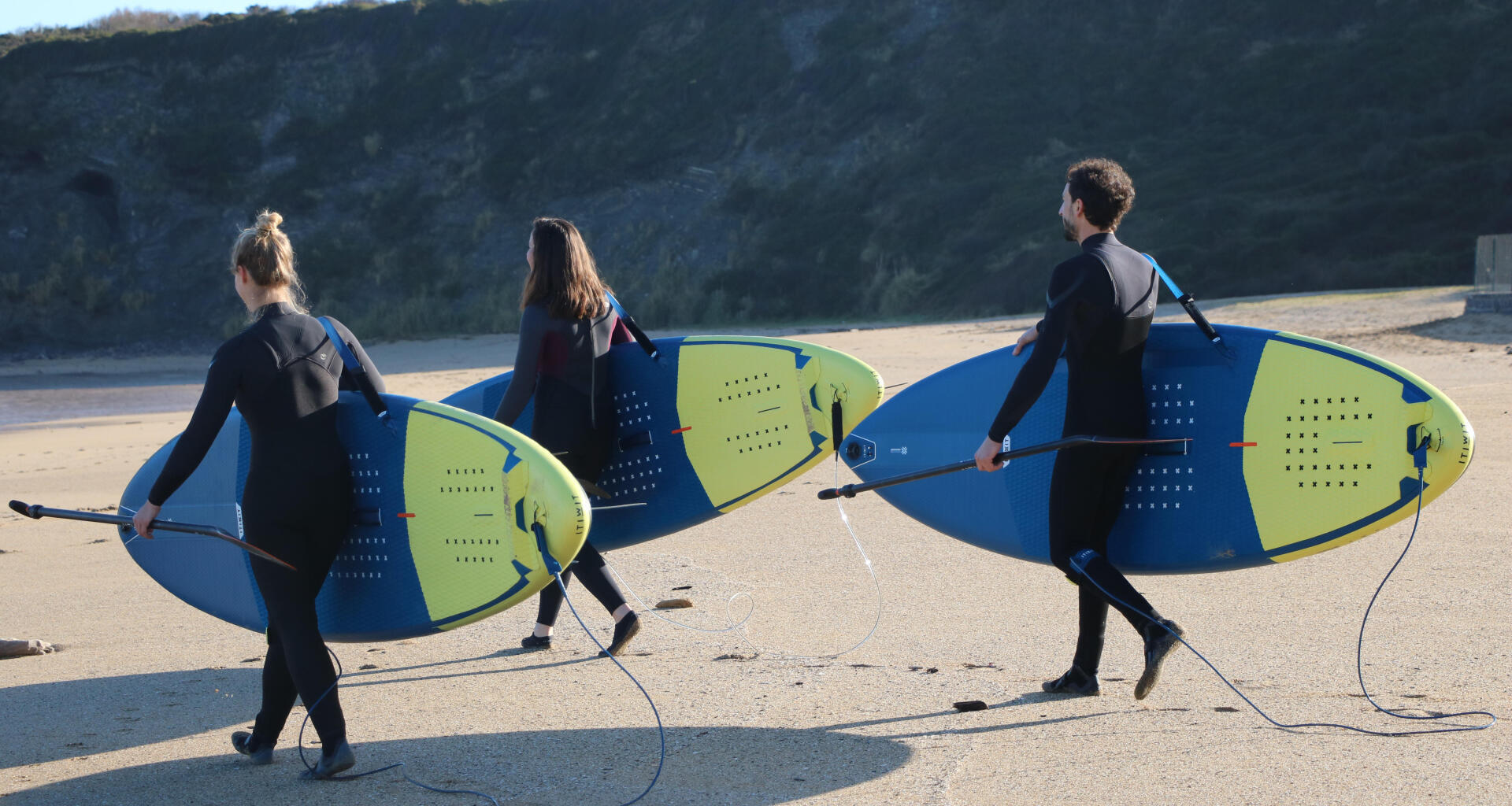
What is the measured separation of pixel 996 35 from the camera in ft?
100

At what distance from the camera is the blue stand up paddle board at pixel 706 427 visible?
481 centimetres

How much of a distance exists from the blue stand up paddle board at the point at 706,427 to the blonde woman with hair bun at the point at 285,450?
5.32 ft

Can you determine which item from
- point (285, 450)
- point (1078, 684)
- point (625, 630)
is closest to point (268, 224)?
point (285, 450)

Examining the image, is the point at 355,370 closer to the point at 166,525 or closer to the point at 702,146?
the point at 166,525

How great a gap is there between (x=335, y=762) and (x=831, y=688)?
146cm

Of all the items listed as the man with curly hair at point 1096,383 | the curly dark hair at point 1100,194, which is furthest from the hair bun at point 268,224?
the curly dark hair at point 1100,194

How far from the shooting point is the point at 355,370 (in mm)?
3338

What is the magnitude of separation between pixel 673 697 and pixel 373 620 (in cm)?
91

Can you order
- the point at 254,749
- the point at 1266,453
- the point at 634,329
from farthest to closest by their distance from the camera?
1. the point at 634,329
2. the point at 1266,453
3. the point at 254,749

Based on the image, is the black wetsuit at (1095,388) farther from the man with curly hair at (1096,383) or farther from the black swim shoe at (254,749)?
the black swim shoe at (254,749)

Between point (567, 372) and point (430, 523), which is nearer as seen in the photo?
point (430, 523)

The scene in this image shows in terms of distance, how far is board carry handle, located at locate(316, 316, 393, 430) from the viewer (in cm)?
329

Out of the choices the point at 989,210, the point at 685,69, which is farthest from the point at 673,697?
the point at 685,69

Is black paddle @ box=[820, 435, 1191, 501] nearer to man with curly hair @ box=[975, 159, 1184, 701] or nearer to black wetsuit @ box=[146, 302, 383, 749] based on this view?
man with curly hair @ box=[975, 159, 1184, 701]
